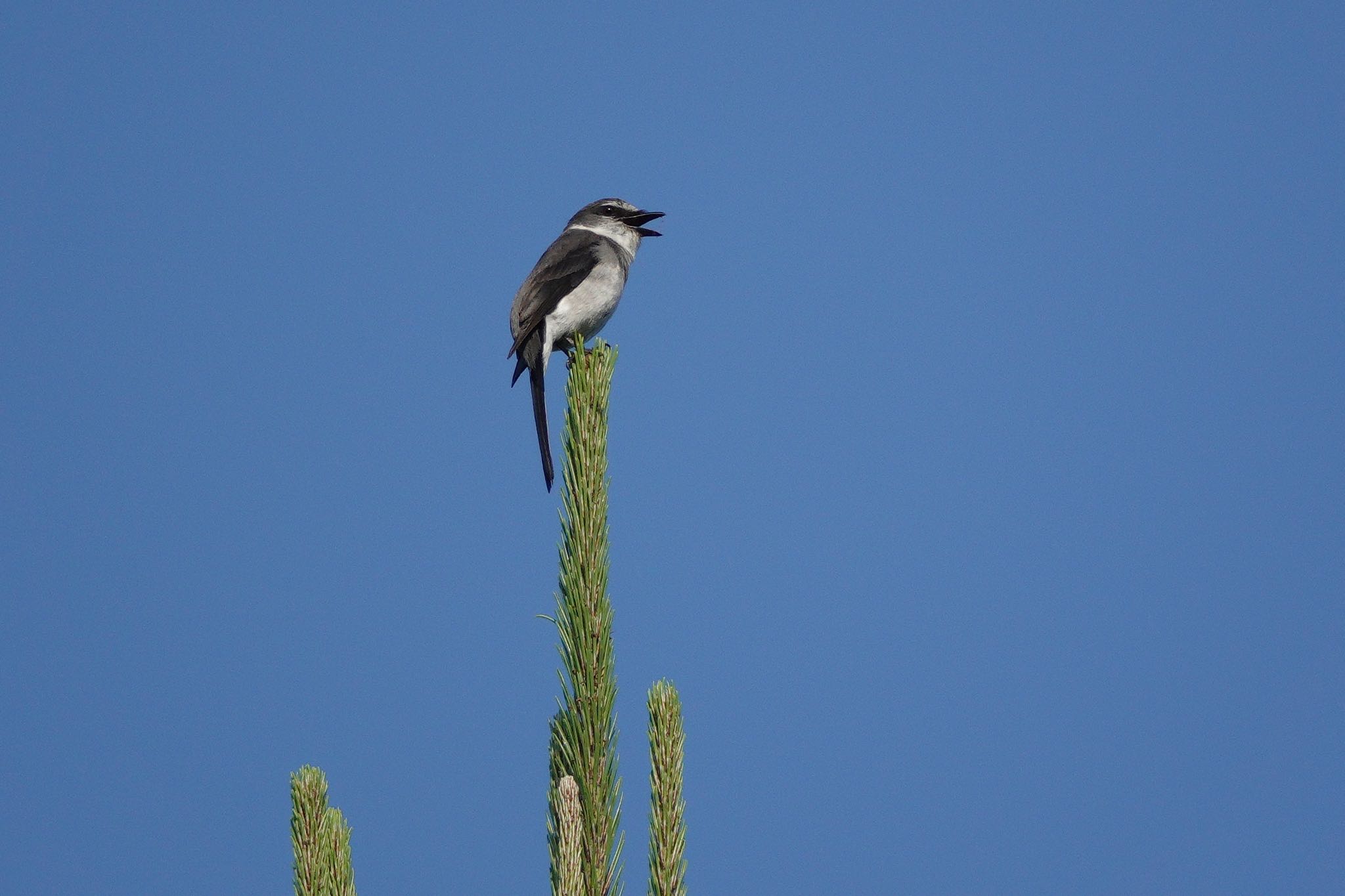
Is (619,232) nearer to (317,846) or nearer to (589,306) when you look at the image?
(589,306)

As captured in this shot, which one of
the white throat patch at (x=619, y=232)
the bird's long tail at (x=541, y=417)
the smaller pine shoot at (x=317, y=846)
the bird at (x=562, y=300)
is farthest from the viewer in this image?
the white throat patch at (x=619, y=232)

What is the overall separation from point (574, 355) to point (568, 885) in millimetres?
1915

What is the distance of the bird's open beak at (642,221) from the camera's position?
9352 mm

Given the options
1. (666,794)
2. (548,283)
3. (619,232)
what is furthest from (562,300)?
(666,794)

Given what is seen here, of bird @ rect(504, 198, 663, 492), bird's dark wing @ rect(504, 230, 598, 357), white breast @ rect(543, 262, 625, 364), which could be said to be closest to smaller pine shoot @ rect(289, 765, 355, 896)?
bird @ rect(504, 198, 663, 492)

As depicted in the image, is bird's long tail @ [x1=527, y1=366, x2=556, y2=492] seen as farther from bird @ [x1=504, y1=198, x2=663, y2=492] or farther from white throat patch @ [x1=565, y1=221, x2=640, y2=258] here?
white throat patch @ [x1=565, y1=221, x2=640, y2=258]

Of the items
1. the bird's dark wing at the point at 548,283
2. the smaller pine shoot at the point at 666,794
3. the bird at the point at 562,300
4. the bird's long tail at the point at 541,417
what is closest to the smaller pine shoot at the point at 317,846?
the smaller pine shoot at the point at 666,794

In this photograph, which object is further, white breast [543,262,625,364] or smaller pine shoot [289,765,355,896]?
white breast [543,262,625,364]

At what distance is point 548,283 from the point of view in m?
7.64

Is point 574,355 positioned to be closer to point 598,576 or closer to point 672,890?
point 598,576

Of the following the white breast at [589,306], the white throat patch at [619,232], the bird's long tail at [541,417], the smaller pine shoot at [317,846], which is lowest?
the smaller pine shoot at [317,846]

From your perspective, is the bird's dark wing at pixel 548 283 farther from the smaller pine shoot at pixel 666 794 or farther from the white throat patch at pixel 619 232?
the smaller pine shoot at pixel 666 794

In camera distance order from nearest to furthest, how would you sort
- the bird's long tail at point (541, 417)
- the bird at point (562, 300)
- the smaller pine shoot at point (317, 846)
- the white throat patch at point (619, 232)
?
the smaller pine shoot at point (317, 846) < the bird's long tail at point (541, 417) < the bird at point (562, 300) < the white throat patch at point (619, 232)

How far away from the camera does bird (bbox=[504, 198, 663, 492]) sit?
24.5 ft
